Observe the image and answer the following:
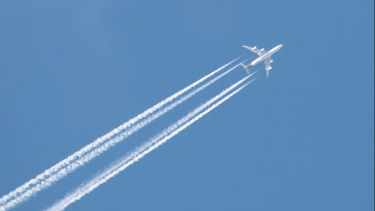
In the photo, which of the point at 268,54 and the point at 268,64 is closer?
the point at 268,54

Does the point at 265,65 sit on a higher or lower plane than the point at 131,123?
higher

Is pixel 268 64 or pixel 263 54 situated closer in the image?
pixel 263 54

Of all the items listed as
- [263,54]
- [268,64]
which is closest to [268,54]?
[263,54]

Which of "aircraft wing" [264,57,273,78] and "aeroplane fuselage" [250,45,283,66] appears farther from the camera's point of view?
"aircraft wing" [264,57,273,78]

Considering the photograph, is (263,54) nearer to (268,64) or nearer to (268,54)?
(268,54)

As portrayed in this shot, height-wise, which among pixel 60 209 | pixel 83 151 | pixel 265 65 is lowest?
pixel 60 209

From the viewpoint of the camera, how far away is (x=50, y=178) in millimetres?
102062

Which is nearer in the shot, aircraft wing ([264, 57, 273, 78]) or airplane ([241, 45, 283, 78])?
airplane ([241, 45, 283, 78])

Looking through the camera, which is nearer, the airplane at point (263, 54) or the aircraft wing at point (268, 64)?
the airplane at point (263, 54)

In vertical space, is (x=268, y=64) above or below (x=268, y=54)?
above

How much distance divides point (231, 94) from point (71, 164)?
3281 centimetres

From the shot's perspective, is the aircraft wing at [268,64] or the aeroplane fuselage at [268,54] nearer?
the aeroplane fuselage at [268,54]

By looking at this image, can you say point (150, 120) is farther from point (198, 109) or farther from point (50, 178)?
point (50, 178)

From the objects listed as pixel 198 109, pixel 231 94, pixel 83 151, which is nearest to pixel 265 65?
pixel 231 94
